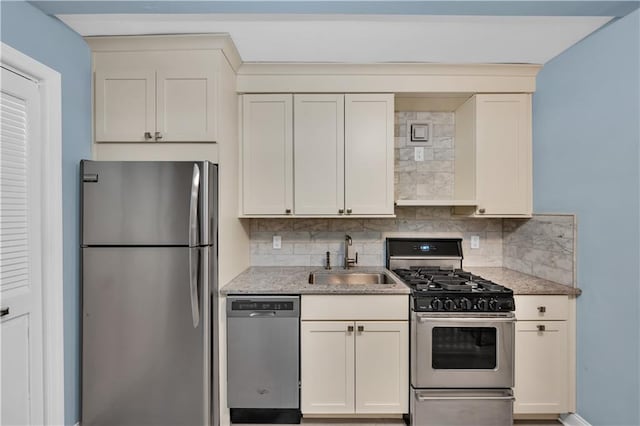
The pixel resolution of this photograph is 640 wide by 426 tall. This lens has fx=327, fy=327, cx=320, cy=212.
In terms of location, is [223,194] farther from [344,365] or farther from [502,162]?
[502,162]

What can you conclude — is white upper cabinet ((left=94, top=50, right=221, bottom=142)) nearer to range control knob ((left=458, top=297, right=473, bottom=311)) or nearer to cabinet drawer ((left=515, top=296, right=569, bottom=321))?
range control knob ((left=458, top=297, right=473, bottom=311))

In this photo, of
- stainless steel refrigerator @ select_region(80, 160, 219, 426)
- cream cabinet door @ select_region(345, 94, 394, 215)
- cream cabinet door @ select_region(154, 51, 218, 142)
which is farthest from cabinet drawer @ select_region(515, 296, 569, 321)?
cream cabinet door @ select_region(154, 51, 218, 142)

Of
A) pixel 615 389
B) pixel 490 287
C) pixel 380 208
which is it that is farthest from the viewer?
pixel 380 208

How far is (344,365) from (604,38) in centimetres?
257

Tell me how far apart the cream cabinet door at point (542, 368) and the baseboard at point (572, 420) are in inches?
2.3

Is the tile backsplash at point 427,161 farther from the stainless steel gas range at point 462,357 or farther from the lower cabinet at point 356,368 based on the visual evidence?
the lower cabinet at point 356,368

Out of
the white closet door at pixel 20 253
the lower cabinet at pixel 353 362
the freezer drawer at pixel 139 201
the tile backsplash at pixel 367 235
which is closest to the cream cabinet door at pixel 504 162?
the tile backsplash at pixel 367 235

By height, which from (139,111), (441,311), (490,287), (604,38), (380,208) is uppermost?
(604,38)

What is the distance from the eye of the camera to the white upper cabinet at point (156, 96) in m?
2.09

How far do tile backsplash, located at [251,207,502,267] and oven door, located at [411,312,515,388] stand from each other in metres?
0.91

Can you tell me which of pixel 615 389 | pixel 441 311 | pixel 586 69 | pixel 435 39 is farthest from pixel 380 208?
pixel 615 389

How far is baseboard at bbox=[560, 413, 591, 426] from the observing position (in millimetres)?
2088

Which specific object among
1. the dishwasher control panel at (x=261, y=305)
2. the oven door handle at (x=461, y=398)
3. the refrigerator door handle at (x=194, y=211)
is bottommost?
the oven door handle at (x=461, y=398)

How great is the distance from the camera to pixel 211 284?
202 centimetres
